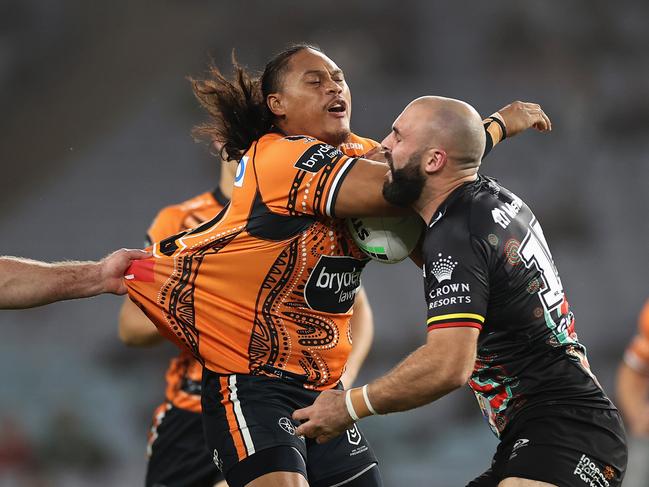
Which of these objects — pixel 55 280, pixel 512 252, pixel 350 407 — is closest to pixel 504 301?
pixel 512 252

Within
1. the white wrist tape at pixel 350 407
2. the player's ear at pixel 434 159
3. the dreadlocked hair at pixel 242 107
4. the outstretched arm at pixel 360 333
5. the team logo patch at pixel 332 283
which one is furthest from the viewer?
the outstretched arm at pixel 360 333

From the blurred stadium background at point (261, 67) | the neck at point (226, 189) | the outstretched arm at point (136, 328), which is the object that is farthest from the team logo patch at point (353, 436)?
the blurred stadium background at point (261, 67)

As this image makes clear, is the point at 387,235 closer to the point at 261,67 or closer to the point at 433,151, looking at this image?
the point at 433,151

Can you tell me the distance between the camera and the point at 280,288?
3.95 m

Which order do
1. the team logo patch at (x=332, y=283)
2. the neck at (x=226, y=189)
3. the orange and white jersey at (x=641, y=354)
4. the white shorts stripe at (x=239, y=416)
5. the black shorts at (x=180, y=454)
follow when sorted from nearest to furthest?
1. the white shorts stripe at (x=239, y=416)
2. the team logo patch at (x=332, y=283)
3. the black shorts at (x=180, y=454)
4. the neck at (x=226, y=189)
5. the orange and white jersey at (x=641, y=354)

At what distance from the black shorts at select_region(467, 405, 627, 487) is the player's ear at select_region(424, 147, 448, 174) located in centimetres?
97

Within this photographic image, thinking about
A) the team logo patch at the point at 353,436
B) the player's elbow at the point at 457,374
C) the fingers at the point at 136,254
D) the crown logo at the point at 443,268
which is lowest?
the team logo patch at the point at 353,436

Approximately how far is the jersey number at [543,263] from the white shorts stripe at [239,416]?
1243 mm

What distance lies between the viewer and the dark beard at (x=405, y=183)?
3.61 m

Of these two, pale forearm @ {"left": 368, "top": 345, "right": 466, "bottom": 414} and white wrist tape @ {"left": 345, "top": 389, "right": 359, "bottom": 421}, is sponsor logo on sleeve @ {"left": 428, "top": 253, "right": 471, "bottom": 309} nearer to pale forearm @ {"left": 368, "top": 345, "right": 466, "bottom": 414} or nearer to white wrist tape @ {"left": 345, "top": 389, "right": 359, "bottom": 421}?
pale forearm @ {"left": 368, "top": 345, "right": 466, "bottom": 414}

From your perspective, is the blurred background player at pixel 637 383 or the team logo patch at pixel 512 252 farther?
the blurred background player at pixel 637 383

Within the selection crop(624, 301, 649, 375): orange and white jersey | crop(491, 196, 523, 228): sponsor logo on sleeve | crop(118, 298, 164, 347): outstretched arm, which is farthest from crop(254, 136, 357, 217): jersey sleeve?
crop(624, 301, 649, 375): orange and white jersey

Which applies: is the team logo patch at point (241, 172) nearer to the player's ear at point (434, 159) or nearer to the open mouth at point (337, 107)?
the open mouth at point (337, 107)

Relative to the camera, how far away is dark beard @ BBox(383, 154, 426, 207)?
142 inches
